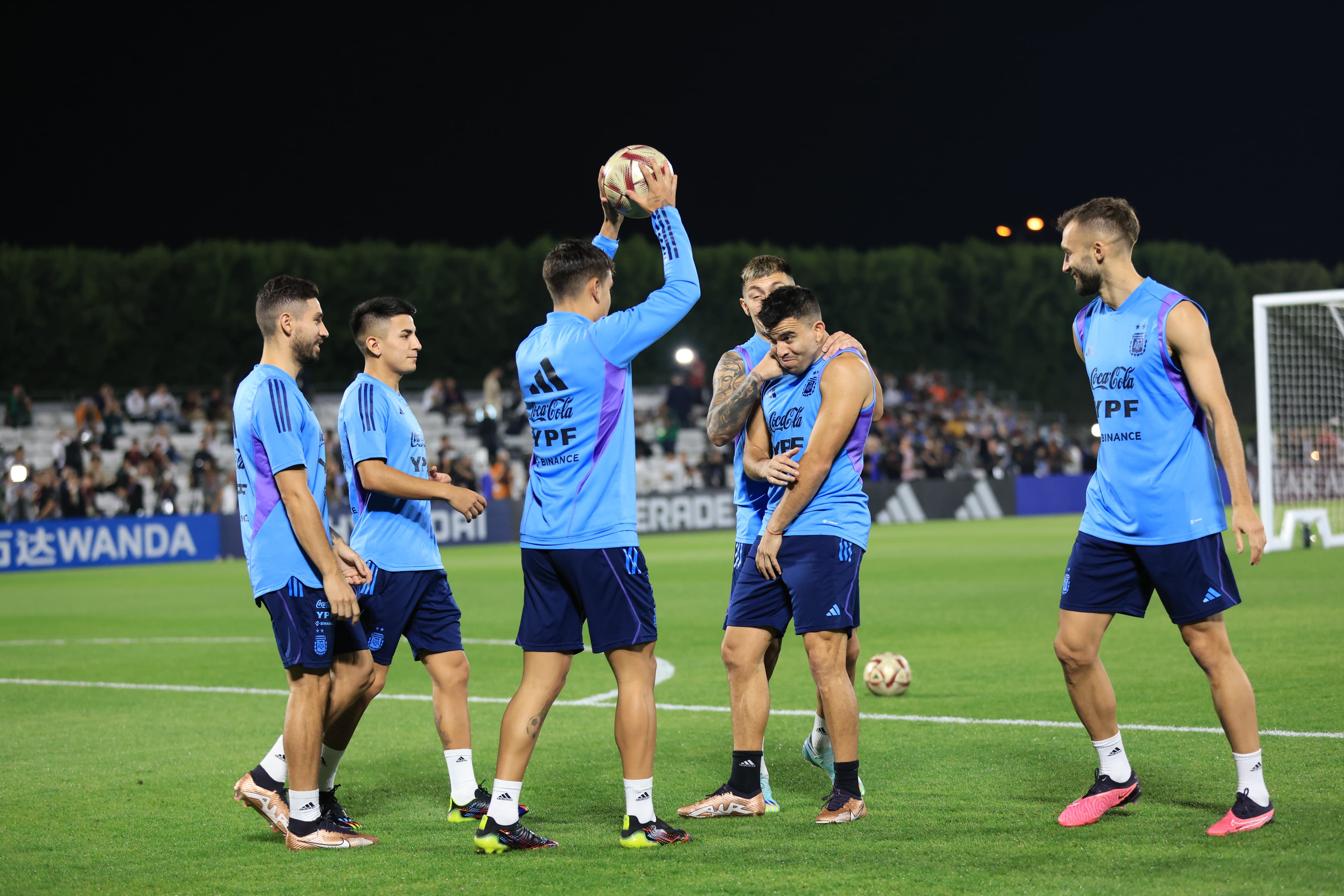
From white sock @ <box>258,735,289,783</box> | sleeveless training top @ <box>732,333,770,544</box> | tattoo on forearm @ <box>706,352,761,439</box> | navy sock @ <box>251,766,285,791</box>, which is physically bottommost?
navy sock @ <box>251,766,285,791</box>

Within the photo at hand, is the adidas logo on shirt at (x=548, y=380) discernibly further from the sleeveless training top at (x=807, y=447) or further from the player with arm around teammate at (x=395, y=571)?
the sleeveless training top at (x=807, y=447)

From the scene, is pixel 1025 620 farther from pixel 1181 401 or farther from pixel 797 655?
pixel 1181 401

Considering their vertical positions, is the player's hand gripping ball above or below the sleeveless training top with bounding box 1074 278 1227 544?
above

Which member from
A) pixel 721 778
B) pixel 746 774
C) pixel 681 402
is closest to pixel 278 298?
pixel 746 774

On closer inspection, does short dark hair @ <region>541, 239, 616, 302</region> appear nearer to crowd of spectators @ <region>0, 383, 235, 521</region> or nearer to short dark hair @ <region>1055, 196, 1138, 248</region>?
short dark hair @ <region>1055, 196, 1138, 248</region>

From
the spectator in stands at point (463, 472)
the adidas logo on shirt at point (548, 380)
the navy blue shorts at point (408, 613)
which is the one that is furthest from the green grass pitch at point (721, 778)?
the spectator in stands at point (463, 472)

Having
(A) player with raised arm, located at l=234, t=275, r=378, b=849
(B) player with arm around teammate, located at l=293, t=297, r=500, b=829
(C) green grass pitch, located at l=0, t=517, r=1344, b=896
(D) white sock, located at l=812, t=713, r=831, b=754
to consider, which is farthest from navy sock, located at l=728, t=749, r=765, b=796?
(A) player with raised arm, located at l=234, t=275, r=378, b=849

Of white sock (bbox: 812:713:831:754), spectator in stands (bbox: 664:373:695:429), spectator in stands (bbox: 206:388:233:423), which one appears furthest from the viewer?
spectator in stands (bbox: 664:373:695:429)

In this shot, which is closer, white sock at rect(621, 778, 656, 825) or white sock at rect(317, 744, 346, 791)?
white sock at rect(621, 778, 656, 825)

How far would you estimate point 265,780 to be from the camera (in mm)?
5914

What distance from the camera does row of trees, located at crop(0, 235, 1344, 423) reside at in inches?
1823

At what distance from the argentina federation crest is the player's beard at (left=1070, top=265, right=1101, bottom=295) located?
31 cm

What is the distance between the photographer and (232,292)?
48531 mm

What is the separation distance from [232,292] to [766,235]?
29292mm
